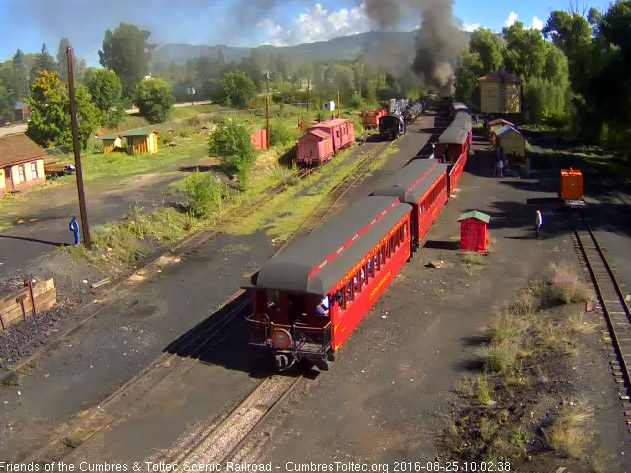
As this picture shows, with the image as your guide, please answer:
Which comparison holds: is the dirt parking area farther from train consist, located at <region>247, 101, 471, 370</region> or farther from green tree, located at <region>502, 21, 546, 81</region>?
green tree, located at <region>502, 21, 546, 81</region>

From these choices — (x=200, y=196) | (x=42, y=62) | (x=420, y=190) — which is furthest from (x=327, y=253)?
(x=42, y=62)

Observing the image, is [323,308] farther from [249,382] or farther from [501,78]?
[501,78]

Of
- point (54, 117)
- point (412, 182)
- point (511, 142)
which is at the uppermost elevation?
point (54, 117)

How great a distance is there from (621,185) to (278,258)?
1045 inches

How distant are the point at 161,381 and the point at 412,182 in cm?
1190

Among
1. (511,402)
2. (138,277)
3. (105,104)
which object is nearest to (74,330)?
(138,277)

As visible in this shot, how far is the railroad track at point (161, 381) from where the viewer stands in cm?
1146

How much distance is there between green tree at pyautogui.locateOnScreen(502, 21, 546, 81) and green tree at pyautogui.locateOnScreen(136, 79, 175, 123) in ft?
133

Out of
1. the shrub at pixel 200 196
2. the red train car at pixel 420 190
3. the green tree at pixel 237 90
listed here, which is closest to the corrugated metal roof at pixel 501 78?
the green tree at pixel 237 90

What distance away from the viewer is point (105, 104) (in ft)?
227

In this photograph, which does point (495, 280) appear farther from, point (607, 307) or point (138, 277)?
point (138, 277)

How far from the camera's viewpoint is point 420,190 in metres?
21.8

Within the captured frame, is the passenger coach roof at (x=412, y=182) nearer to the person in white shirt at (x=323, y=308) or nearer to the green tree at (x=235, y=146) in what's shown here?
the person in white shirt at (x=323, y=308)

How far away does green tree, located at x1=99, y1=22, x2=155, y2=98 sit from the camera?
104 metres
